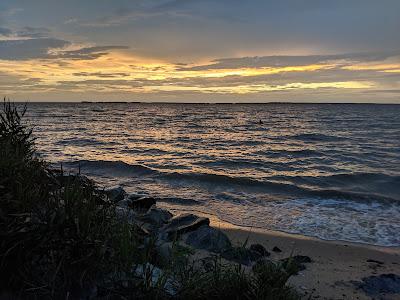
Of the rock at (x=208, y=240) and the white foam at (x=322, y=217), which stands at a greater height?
the rock at (x=208, y=240)

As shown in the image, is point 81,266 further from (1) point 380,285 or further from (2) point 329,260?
(2) point 329,260

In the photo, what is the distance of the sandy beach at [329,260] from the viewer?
6391 millimetres

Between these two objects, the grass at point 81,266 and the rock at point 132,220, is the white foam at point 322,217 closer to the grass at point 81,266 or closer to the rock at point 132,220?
the rock at point 132,220

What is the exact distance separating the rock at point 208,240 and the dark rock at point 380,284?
8.26 feet

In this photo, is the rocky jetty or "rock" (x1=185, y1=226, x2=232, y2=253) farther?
"rock" (x1=185, y1=226, x2=232, y2=253)

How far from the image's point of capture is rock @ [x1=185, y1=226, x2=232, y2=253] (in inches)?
312

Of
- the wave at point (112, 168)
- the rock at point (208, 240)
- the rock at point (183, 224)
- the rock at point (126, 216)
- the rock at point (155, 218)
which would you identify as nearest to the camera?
the rock at point (126, 216)

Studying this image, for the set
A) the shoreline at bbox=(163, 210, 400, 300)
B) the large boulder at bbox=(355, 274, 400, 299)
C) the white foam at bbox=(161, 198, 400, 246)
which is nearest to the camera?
the large boulder at bbox=(355, 274, 400, 299)

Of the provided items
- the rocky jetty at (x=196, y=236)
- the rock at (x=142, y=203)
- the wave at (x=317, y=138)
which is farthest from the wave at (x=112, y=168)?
the wave at (x=317, y=138)

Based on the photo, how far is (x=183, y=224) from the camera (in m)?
9.05

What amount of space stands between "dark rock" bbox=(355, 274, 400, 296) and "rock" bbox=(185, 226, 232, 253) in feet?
8.26

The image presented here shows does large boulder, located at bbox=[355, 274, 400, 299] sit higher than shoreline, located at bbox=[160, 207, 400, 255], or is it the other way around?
large boulder, located at bbox=[355, 274, 400, 299]

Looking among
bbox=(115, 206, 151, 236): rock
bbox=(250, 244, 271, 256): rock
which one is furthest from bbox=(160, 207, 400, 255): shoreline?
bbox=(115, 206, 151, 236): rock

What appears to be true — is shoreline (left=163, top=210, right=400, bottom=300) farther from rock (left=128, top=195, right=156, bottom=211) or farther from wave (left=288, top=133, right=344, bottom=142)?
wave (left=288, top=133, right=344, bottom=142)
